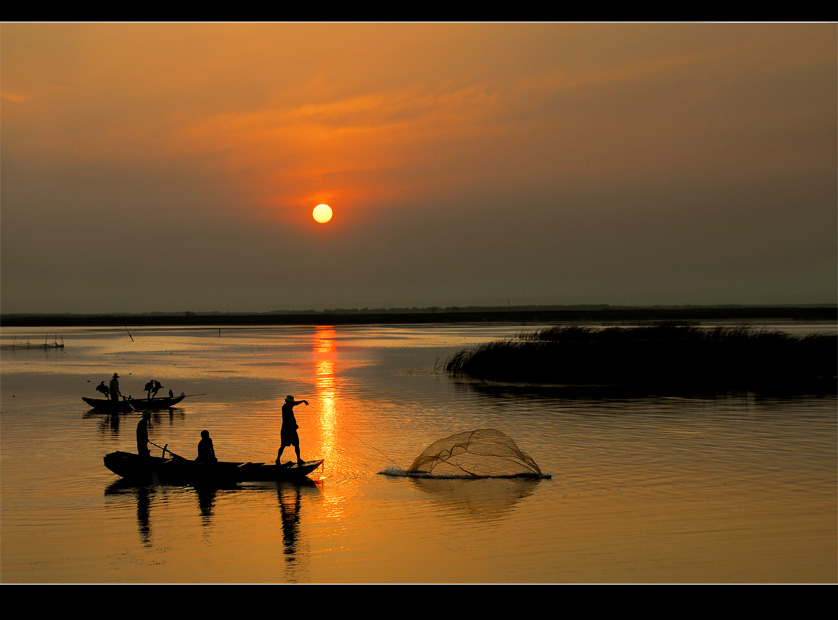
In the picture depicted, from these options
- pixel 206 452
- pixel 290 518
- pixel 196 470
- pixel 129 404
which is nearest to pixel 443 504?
pixel 290 518

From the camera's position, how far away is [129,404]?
41.2m

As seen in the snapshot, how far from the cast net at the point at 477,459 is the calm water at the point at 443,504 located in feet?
1.86

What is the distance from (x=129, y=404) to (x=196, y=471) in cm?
2090

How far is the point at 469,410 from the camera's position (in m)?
38.4

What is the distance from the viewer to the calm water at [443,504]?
15.2m

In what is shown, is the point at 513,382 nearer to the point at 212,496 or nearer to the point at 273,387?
the point at 273,387

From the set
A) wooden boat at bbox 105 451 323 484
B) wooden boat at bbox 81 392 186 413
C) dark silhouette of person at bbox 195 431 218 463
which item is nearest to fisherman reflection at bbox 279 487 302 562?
wooden boat at bbox 105 451 323 484

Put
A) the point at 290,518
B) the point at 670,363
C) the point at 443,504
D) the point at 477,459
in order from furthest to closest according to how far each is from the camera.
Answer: the point at 670,363
the point at 477,459
the point at 443,504
the point at 290,518

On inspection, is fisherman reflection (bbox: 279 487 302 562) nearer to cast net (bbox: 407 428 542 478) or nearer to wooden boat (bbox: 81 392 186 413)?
cast net (bbox: 407 428 542 478)

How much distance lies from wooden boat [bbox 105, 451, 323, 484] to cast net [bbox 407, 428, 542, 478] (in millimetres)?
3065

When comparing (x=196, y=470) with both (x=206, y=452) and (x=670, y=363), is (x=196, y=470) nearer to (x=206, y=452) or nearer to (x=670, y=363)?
(x=206, y=452)

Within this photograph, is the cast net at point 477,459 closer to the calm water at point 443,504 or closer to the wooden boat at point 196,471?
the calm water at point 443,504
